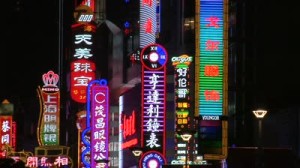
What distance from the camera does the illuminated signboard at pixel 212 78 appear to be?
1333 inches

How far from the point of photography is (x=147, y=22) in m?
53.9

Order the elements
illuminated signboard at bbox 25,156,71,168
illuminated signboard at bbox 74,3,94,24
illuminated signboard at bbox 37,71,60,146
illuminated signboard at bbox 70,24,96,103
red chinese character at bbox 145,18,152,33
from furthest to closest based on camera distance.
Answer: illuminated signboard at bbox 74,3,94,24, illuminated signboard at bbox 70,24,96,103, red chinese character at bbox 145,18,152,33, illuminated signboard at bbox 37,71,60,146, illuminated signboard at bbox 25,156,71,168

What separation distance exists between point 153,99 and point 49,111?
17.1 metres

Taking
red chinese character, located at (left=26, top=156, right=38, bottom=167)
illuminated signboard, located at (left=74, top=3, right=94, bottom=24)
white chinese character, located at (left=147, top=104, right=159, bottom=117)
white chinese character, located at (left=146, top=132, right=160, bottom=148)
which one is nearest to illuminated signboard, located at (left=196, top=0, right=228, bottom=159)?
white chinese character, located at (left=146, top=132, right=160, bottom=148)

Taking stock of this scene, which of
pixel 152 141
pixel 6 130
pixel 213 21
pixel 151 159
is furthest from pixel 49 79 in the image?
pixel 213 21

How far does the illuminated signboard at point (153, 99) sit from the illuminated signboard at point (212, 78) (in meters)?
2.66

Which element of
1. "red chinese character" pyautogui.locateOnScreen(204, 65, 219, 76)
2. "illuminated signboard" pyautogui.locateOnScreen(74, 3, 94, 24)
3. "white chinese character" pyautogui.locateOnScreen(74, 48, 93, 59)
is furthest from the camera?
"illuminated signboard" pyautogui.locateOnScreen(74, 3, 94, 24)

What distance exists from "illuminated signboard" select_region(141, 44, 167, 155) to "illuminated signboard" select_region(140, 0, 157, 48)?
1678 centimetres

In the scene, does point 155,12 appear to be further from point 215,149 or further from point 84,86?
point 215,149

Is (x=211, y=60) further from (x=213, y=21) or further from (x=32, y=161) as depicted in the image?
(x=32, y=161)

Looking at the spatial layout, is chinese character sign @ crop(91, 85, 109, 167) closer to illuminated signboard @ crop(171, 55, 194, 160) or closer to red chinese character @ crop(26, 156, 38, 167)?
illuminated signboard @ crop(171, 55, 194, 160)

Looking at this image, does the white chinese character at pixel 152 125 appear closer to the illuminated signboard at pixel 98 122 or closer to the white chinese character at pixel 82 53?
the illuminated signboard at pixel 98 122

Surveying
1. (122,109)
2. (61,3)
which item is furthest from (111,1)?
(122,109)

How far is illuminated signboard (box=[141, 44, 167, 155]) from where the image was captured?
3616cm
